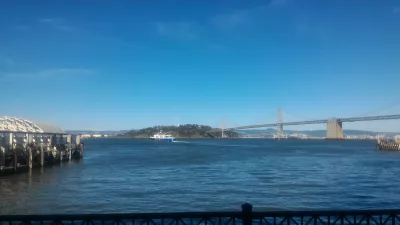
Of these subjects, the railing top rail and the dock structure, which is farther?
the dock structure

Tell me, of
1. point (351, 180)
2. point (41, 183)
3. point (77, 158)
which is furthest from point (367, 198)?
point (77, 158)

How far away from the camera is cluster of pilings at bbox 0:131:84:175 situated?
37.8m

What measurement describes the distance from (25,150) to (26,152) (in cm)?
25

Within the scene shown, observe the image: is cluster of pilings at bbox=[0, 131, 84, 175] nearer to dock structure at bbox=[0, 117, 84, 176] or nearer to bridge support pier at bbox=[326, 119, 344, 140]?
dock structure at bbox=[0, 117, 84, 176]

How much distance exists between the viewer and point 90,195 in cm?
2445

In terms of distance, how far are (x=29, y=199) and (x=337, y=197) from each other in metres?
17.6

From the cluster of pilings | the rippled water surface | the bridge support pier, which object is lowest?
the rippled water surface

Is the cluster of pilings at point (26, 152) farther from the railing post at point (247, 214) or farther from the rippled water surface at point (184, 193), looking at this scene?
the railing post at point (247, 214)

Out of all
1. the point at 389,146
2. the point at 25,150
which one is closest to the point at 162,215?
the point at 25,150

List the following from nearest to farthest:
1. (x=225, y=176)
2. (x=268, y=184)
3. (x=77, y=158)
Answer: (x=268, y=184)
(x=225, y=176)
(x=77, y=158)

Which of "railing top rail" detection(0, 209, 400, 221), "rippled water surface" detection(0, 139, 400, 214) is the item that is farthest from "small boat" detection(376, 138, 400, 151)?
"railing top rail" detection(0, 209, 400, 221)

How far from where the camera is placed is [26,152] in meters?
42.7

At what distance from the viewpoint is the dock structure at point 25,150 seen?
125 ft

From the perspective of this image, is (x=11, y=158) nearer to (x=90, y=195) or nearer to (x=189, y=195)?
(x=90, y=195)
